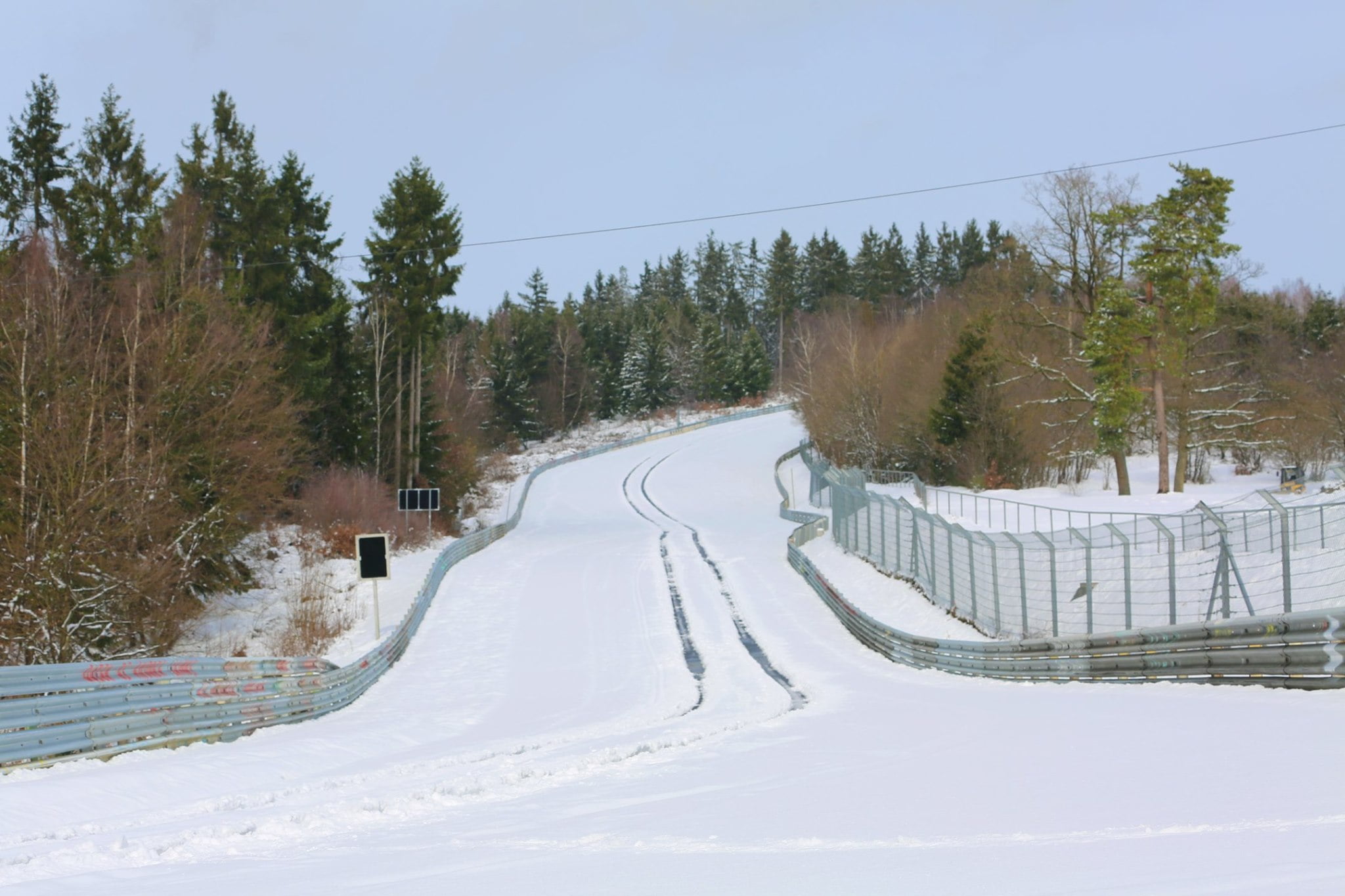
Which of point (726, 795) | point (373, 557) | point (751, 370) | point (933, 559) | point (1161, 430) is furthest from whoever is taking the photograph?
point (751, 370)

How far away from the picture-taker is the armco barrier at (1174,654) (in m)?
12.4

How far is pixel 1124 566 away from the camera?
1705 centimetres

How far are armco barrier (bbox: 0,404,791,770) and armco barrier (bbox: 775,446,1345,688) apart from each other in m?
11.2

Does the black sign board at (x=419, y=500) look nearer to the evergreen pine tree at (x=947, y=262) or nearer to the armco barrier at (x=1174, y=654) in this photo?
the armco barrier at (x=1174, y=654)

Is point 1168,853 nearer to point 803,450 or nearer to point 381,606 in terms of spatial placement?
point 381,606

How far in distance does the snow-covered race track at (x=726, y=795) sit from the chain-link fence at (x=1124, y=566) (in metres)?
2.01

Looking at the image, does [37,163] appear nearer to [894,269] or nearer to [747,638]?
[747,638]

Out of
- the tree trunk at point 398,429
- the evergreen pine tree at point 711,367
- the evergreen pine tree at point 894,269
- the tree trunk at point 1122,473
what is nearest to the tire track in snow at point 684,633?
the tree trunk at point 398,429

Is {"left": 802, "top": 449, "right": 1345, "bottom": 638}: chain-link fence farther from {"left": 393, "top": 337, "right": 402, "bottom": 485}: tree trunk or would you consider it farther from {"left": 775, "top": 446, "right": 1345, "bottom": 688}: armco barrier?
{"left": 393, "top": 337, "right": 402, "bottom": 485}: tree trunk

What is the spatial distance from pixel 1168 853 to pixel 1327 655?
7.50 m

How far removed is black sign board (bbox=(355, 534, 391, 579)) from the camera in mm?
25500

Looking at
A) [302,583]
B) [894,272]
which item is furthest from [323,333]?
[894,272]

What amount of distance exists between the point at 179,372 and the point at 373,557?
8.46 metres

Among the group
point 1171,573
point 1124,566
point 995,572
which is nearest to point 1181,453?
point 995,572
